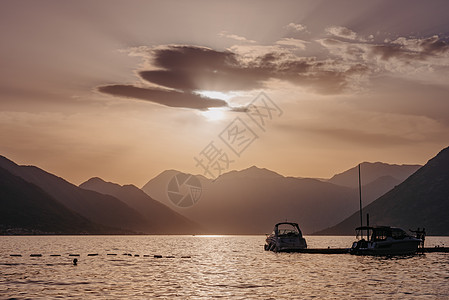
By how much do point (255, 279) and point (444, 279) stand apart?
75.7 ft

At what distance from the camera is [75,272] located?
74938 millimetres

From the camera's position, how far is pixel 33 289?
53.9 metres

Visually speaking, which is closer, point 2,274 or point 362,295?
point 362,295

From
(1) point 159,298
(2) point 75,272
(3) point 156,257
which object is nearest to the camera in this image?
(1) point 159,298

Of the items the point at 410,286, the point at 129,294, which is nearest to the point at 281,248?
the point at 410,286

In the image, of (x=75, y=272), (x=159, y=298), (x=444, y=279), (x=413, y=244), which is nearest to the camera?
(x=159, y=298)

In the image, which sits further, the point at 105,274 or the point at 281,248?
the point at 281,248

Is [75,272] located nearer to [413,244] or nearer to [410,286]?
[410,286]

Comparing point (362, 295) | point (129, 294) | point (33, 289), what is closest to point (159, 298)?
point (129, 294)

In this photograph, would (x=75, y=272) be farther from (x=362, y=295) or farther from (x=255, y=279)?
(x=362, y=295)

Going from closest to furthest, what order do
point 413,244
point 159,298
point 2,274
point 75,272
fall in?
point 159,298, point 2,274, point 75,272, point 413,244

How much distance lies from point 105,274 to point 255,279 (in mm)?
21185

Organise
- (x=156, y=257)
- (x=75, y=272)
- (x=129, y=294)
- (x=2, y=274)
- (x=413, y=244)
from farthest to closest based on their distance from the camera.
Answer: (x=156, y=257)
(x=413, y=244)
(x=75, y=272)
(x=2, y=274)
(x=129, y=294)

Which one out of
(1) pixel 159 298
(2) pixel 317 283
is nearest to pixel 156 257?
(2) pixel 317 283
